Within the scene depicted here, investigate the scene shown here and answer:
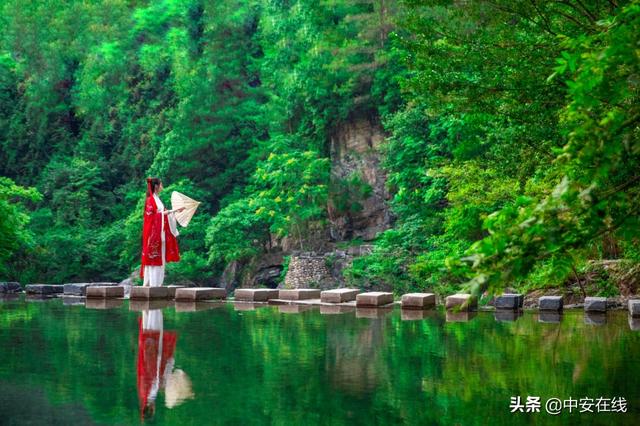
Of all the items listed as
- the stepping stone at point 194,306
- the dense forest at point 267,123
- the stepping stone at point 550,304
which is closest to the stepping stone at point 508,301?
the stepping stone at point 550,304

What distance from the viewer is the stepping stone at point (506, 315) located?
14336mm

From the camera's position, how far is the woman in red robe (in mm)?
18500

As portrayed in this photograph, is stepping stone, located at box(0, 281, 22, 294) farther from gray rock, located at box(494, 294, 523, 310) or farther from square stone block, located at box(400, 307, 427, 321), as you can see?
gray rock, located at box(494, 294, 523, 310)

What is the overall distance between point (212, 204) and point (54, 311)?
86.8 feet

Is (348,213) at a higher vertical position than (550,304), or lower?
higher

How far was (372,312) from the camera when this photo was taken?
16000 mm

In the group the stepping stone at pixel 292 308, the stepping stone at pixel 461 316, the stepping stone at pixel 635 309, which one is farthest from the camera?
the stepping stone at pixel 292 308

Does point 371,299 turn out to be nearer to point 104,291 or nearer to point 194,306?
point 194,306

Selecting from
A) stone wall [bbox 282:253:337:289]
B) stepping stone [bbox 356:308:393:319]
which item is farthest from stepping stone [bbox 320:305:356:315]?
stone wall [bbox 282:253:337:289]

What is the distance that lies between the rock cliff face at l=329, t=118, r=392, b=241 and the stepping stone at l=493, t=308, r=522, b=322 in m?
20.5

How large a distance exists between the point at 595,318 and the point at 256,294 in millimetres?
7432

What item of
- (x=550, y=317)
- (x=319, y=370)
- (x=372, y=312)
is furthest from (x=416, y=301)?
(x=319, y=370)

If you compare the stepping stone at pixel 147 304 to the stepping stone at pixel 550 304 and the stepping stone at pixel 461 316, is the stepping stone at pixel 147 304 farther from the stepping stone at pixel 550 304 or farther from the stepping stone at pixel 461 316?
the stepping stone at pixel 550 304

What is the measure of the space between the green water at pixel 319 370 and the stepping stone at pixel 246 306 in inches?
94.1
